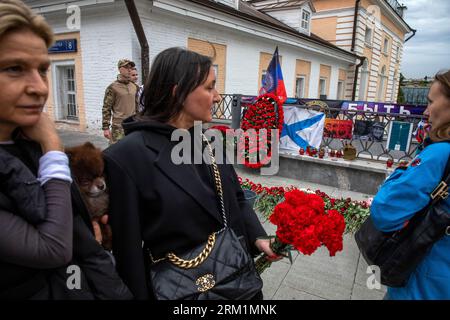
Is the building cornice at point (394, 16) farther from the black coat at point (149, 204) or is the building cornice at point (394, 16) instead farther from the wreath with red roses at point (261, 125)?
the black coat at point (149, 204)

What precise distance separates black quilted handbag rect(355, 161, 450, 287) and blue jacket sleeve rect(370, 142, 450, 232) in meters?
0.04

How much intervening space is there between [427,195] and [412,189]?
0.26 ft

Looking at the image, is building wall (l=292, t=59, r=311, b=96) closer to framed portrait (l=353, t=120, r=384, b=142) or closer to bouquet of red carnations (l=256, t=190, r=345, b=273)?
framed portrait (l=353, t=120, r=384, b=142)

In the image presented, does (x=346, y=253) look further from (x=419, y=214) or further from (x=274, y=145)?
(x=274, y=145)

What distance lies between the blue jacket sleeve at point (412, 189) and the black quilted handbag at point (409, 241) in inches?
1.7

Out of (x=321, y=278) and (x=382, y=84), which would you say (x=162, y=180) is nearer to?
(x=321, y=278)

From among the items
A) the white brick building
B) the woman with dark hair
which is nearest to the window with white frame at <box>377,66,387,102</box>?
the white brick building

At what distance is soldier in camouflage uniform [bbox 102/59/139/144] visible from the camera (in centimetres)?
550

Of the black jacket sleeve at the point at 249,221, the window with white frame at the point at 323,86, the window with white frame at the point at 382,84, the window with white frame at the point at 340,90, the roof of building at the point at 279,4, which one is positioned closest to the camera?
the black jacket sleeve at the point at 249,221

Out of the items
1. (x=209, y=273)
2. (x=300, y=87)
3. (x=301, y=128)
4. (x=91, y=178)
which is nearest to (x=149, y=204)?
(x=91, y=178)

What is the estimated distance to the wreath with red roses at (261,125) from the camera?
21.7ft

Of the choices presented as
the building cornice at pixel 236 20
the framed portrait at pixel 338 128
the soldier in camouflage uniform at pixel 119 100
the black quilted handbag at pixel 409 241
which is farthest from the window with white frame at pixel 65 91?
the black quilted handbag at pixel 409 241

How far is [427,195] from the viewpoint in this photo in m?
1.48

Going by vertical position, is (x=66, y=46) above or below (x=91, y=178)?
above
